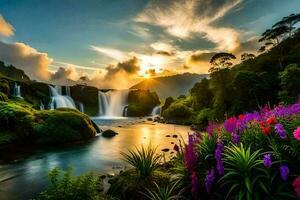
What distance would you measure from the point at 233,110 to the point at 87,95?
211ft

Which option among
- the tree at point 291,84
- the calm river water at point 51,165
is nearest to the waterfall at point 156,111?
the tree at point 291,84

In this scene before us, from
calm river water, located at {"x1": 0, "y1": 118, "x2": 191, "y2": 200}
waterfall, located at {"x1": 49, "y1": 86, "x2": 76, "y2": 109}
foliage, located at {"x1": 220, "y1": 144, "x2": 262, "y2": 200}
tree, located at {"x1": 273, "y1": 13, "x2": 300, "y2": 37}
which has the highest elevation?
tree, located at {"x1": 273, "y1": 13, "x2": 300, "y2": 37}

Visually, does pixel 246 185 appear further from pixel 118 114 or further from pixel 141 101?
pixel 141 101

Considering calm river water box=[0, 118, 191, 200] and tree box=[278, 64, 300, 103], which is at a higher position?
tree box=[278, 64, 300, 103]

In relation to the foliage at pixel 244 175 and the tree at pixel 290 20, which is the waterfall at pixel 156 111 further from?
the foliage at pixel 244 175

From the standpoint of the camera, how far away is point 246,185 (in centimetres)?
522

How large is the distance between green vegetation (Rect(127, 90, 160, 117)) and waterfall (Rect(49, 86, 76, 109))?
79.3 feet

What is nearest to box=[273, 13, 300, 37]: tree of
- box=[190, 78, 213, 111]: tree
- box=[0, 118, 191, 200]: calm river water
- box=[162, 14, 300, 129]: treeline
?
box=[162, 14, 300, 129]: treeline

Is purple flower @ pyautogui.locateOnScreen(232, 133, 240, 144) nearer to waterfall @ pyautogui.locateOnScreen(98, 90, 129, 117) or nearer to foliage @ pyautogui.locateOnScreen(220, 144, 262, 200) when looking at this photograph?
foliage @ pyautogui.locateOnScreen(220, 144, 262, 200)

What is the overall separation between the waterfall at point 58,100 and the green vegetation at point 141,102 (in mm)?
24170

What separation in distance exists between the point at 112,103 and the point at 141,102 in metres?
14.2

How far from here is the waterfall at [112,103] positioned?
89169 mm

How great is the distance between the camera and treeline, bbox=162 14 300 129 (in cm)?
3469

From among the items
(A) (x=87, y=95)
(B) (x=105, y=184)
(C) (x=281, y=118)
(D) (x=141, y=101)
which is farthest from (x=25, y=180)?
(D) (x=141, y=101)
